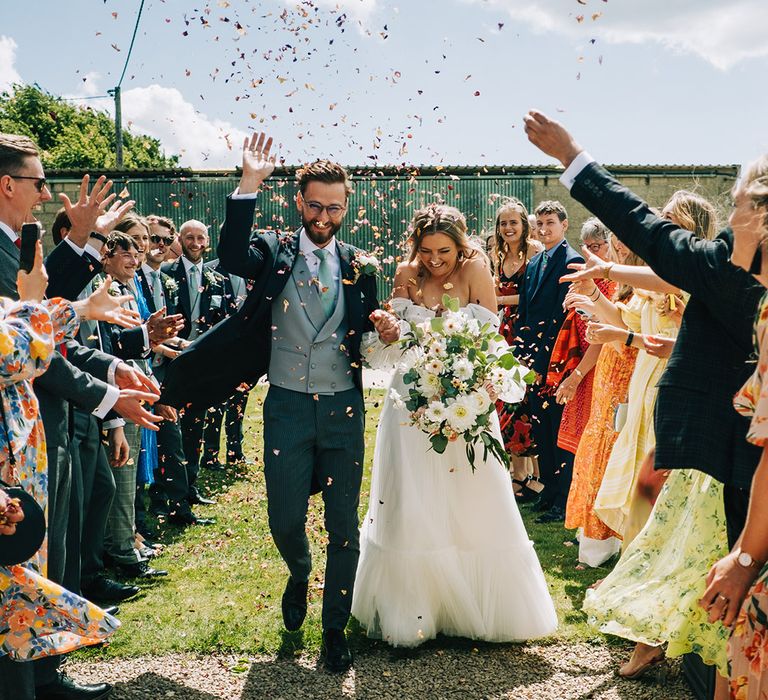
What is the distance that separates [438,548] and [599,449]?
6.37ft

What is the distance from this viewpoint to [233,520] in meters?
7.08

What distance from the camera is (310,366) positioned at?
4.43 m

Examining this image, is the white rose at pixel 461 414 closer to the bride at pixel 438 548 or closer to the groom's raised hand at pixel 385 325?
the bride at pixel 438 548

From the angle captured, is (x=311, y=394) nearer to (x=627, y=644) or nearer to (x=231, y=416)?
(x=627, y=644)

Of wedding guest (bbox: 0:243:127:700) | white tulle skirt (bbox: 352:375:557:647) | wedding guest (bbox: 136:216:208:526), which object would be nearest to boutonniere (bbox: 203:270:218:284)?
wedding guest (bbox: 136:216:208:526)

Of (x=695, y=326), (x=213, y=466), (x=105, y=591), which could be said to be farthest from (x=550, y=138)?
(x=213, y=466)

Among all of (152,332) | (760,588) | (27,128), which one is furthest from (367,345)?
(27,128)

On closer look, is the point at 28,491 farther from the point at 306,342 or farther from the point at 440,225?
the point at 440,225

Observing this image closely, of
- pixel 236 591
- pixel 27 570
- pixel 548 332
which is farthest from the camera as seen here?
pixel 548 332

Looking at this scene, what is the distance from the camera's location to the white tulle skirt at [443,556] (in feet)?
14.5

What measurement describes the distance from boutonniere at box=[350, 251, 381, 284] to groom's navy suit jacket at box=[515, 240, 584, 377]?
295 centimetres

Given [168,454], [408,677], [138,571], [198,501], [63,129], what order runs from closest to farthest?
[408,677] < [138,571] < [168,454] < [198,501] < [63,129]

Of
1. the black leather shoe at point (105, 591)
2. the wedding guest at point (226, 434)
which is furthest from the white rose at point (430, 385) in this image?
the wedding guest at point (226, 434)

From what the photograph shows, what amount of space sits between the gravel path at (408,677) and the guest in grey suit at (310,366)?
30cm
